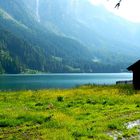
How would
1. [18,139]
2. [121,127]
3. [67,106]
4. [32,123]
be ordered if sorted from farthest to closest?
1. [67,106]
2. [32,123]
3. [121,127]
4. [18,139]

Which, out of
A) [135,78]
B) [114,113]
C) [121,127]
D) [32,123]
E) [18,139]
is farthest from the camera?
[135,78]

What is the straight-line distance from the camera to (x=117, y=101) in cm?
4219

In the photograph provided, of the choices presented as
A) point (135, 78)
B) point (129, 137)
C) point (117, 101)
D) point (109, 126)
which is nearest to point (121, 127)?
point (109, 126)

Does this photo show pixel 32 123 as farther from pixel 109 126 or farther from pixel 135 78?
pixel 135 78

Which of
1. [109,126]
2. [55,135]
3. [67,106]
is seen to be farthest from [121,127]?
[67,106]

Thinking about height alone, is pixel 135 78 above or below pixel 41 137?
above

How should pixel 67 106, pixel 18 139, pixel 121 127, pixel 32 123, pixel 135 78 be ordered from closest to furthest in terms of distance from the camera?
pixel 18 139 < pixel 121 127 < pixel 32 123 < pixel 67 106 < pixel 135 78

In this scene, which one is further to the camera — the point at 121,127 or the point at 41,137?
the point at 121,127

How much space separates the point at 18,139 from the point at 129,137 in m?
6.11

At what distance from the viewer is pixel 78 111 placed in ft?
109

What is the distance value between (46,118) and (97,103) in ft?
45.4

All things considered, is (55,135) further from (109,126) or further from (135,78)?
(135,78)

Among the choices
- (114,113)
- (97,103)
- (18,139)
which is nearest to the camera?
(18,139)

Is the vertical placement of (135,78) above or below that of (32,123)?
above
